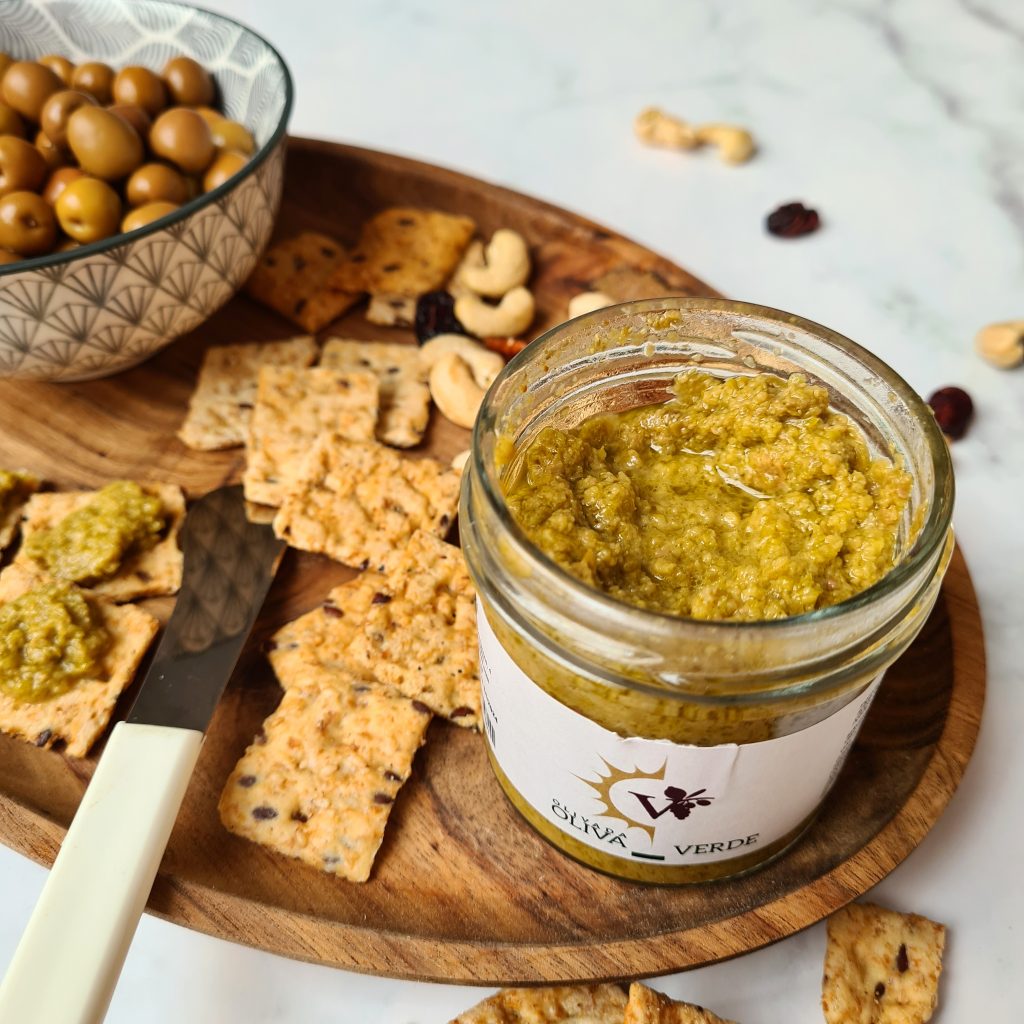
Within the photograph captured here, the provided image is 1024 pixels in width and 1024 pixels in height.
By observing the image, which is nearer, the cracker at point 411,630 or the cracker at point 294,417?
the cracker at point 411,630

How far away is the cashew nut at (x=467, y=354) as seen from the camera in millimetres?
1820

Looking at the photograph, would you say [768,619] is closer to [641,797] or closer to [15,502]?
[641,797]

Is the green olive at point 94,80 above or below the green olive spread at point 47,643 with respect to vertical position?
above

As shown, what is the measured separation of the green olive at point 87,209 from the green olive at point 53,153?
0.33 ft

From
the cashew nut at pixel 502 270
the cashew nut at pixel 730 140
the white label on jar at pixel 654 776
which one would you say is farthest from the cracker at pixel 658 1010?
the cashew nut at pixel 730 140

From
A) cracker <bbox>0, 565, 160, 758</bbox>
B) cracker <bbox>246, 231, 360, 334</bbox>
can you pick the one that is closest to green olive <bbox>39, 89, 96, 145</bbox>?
cracker <bbox>246, 231, 360, 334</bbox>

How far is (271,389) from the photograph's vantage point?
Result: 177 centimetres

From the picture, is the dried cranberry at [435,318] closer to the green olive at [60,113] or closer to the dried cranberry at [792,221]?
the green olive at [60,113]

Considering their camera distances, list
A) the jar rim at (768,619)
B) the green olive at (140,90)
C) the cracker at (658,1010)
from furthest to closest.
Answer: the green olive at (140,90), the cracker at (658,1010), the jar rim at (768,619)

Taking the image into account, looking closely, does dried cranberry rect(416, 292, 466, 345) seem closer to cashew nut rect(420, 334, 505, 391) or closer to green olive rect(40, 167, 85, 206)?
cashew nut rect(420, 334, 505, 391)

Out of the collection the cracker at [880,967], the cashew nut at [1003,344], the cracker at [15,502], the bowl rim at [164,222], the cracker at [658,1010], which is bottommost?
the cracker at [880,967]

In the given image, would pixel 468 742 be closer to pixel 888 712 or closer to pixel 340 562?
pixel 340 562

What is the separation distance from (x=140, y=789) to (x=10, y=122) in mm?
1129

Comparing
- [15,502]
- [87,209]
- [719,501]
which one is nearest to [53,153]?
[87,209]
